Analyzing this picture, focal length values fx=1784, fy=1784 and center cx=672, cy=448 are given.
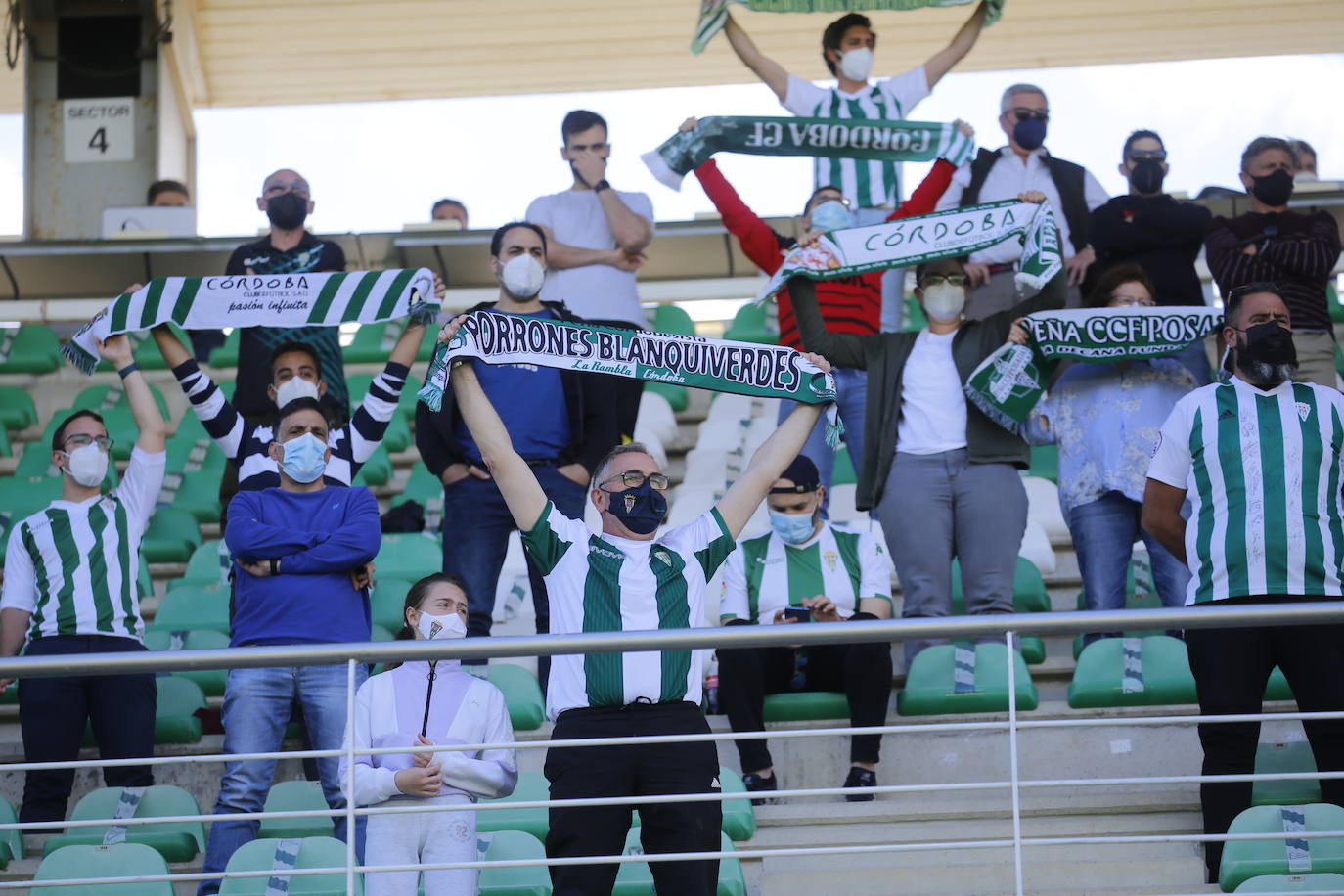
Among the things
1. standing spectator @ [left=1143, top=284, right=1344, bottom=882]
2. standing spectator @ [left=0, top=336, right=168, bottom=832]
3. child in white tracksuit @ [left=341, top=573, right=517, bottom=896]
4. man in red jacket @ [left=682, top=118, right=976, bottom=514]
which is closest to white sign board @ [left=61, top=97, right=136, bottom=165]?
standing spectator @ [left=0, top=336, right=168, bottom=832]

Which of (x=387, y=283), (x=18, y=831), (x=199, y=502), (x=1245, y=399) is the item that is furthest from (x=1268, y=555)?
(x=199, y=502)

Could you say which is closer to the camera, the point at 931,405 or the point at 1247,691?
the point at 1247,691

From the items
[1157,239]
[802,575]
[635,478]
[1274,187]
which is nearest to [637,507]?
[635,478]

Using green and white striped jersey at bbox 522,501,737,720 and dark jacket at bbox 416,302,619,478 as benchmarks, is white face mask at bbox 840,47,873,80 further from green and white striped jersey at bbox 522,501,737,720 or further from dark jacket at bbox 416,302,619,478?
green and white striped jersey at bbox 522,501,737,720

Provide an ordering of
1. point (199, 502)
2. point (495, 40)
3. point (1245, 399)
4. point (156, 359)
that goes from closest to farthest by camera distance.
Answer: point (1245, 399) < point (199, 502) < point (156, 359) < point (495, 40)

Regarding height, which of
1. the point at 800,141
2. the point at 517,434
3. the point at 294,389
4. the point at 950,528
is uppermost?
the point at 800,141

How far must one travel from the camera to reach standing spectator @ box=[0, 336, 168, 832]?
5.37 meters

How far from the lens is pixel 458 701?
4.73 metres

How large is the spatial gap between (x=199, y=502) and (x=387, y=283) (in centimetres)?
201

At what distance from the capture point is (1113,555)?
6.05 meters

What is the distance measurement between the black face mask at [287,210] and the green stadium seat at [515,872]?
10.1 feet

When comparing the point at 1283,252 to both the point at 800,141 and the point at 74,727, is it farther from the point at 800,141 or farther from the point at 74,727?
the point at 74,727

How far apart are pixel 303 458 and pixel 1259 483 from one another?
9.27 feet

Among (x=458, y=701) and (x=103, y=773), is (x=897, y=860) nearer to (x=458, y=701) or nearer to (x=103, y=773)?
(x=458, y=701)
